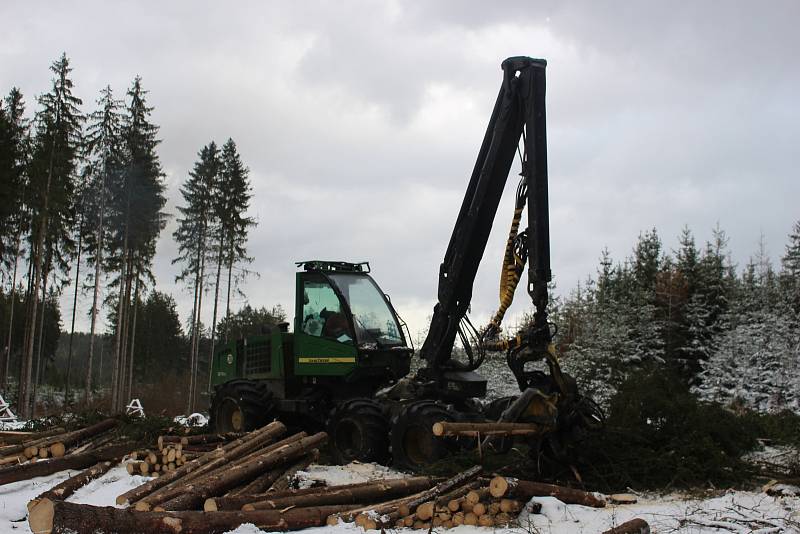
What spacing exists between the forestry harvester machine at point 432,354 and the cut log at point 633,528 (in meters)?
2.14

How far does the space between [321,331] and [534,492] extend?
5273mm

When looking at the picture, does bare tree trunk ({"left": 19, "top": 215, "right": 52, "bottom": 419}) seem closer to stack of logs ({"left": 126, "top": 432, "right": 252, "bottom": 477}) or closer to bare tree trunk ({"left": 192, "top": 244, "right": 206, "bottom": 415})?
bare tree trunk ({"left": 192, "top": 244, "right": 206, "bottom": 415})

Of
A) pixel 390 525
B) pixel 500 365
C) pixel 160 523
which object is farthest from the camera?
pixel 500 365

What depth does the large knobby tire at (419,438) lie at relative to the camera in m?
8.77

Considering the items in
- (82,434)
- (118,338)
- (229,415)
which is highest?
(118,338)

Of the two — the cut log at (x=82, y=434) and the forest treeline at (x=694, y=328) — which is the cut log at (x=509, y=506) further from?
the forest treeline at (x=694, y=328)

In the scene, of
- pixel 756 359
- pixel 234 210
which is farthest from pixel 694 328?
pixel 234 210

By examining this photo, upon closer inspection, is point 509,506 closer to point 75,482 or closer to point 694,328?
point 75,482

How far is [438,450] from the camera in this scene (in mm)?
8750

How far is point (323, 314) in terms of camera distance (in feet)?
37.1

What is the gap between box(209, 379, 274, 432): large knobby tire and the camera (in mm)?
11648

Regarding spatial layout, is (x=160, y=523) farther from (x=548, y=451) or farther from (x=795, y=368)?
(x=795, y=368)

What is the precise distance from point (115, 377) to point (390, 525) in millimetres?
24609

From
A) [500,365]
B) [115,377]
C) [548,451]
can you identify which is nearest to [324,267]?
[548,451]
